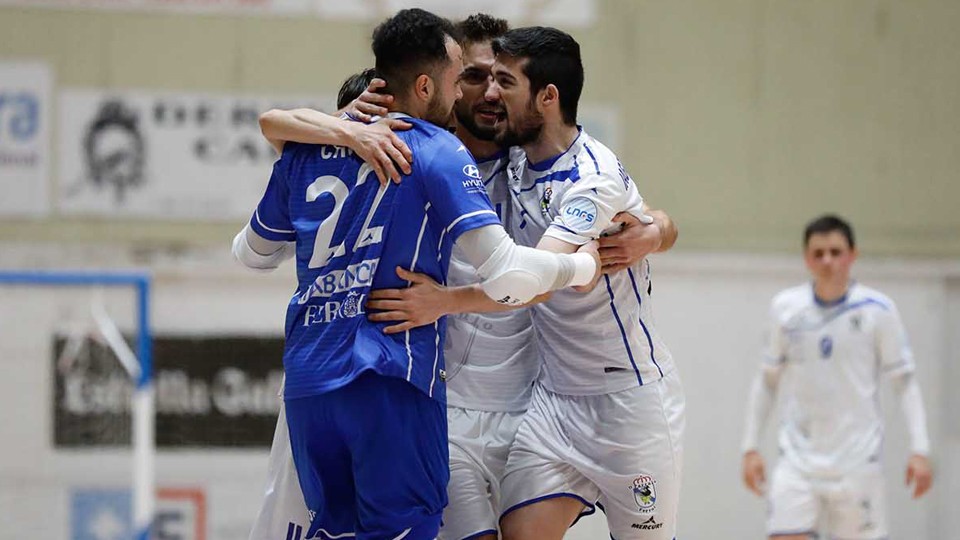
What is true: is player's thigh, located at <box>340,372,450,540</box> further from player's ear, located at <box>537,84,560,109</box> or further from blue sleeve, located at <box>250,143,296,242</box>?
player's ear, located at <box>537,84,560,109</box>

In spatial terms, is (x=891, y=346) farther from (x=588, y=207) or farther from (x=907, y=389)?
(x=588, y=207)

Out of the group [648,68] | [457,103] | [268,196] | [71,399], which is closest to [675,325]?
[648,68]

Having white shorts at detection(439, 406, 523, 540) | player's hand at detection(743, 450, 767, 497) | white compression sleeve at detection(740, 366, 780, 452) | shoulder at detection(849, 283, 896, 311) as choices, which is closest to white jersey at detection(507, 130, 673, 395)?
white shorts at detection(439, 406, 523, 540)

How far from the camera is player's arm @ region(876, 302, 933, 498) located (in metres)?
7.67

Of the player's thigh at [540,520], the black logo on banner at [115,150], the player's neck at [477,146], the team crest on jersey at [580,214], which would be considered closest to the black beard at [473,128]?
the player's neck at [477,146]

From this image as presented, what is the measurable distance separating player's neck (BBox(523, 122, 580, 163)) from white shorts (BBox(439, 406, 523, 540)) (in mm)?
885

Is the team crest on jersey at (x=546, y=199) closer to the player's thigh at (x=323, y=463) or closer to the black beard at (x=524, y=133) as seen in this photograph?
the black beard at (x=524, y=133)

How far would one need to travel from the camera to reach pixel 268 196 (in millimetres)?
3771

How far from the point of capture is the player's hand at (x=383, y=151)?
3445 mm

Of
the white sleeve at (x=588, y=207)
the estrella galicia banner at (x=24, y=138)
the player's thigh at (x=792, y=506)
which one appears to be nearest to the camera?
the white sleeve at (x=588, y=207)

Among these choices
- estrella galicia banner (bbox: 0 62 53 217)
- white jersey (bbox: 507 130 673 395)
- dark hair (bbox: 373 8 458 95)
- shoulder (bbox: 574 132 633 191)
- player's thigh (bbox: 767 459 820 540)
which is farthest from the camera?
estrella galicia banner (bbox: 0 62 53 217)

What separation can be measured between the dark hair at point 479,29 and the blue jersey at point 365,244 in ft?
2.97

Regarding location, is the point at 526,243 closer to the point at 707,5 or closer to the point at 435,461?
the point at 435,461

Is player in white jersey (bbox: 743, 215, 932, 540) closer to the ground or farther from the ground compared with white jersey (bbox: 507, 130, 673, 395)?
closer to the ground
